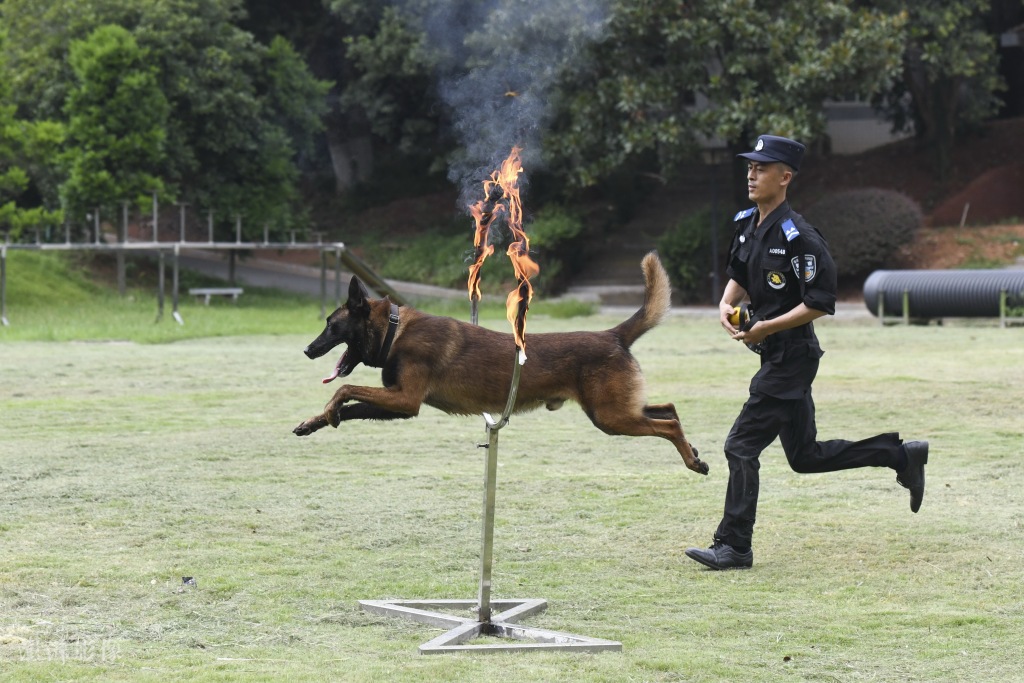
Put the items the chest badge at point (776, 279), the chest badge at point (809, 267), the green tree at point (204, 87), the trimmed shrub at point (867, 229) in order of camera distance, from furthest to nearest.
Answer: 1. the green tree at point (204, 87)
2. the trimmed shrub at point (867, 229)
3. the chest badge at point (776, 279)
4. the chest badge at point (809, 267)

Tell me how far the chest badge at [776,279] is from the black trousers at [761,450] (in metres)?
0.52

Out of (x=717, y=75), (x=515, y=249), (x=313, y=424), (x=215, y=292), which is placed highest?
(x=717, y=75)

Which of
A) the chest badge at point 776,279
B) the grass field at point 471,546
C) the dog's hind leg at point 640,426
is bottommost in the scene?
the grass field at point 471,546

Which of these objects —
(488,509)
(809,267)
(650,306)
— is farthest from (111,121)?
(488,509)

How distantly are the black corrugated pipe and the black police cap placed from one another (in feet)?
52.4

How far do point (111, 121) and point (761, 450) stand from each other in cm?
2267

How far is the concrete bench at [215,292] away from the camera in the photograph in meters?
27.3

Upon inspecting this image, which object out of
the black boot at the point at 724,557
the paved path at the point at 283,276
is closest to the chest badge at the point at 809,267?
the black boot at the point at 724,557

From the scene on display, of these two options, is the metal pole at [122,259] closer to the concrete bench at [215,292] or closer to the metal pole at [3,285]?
the concrete bench at [215,292]

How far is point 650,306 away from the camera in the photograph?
693 cm

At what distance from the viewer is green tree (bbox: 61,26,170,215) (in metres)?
26.4

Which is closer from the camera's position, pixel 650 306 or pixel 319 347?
pixel 319 347

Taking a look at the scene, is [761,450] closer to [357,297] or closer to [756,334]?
[756,334]

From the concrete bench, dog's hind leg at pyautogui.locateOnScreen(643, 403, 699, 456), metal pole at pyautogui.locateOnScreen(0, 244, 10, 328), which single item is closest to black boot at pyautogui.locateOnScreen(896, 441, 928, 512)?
dog's hind leg at pyautogui.locateOnScreen(643, 403, 699, 456)
